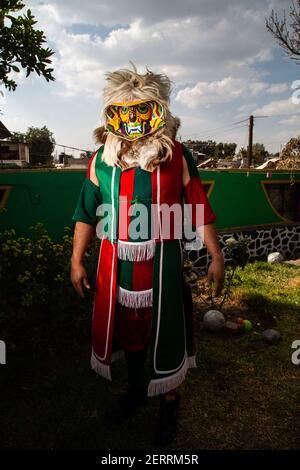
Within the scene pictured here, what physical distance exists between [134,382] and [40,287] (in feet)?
3.92

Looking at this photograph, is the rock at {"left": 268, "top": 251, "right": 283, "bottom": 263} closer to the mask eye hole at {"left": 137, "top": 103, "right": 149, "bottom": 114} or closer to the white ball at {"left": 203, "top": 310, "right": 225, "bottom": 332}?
the white ball at {"left": 203, "top": 310, "right": 225, "bottom": 332}

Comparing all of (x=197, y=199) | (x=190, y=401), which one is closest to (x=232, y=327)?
(x=190, y=401)

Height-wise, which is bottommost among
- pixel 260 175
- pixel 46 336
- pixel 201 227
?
pixel 46 336

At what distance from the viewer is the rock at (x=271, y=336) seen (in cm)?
362

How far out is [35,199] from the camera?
4156 millimetres

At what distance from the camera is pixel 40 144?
65500 mm

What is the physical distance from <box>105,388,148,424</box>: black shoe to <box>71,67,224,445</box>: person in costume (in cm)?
31

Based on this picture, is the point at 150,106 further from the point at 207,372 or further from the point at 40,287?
the point at 207,372

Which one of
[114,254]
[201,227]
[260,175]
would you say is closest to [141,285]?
[114,254]

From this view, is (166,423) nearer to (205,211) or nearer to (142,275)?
(142,275)

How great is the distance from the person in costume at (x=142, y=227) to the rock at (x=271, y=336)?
1817 millimetres

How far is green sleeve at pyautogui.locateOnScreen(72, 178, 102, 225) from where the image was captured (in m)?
2.11

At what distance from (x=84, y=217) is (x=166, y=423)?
1491mm
